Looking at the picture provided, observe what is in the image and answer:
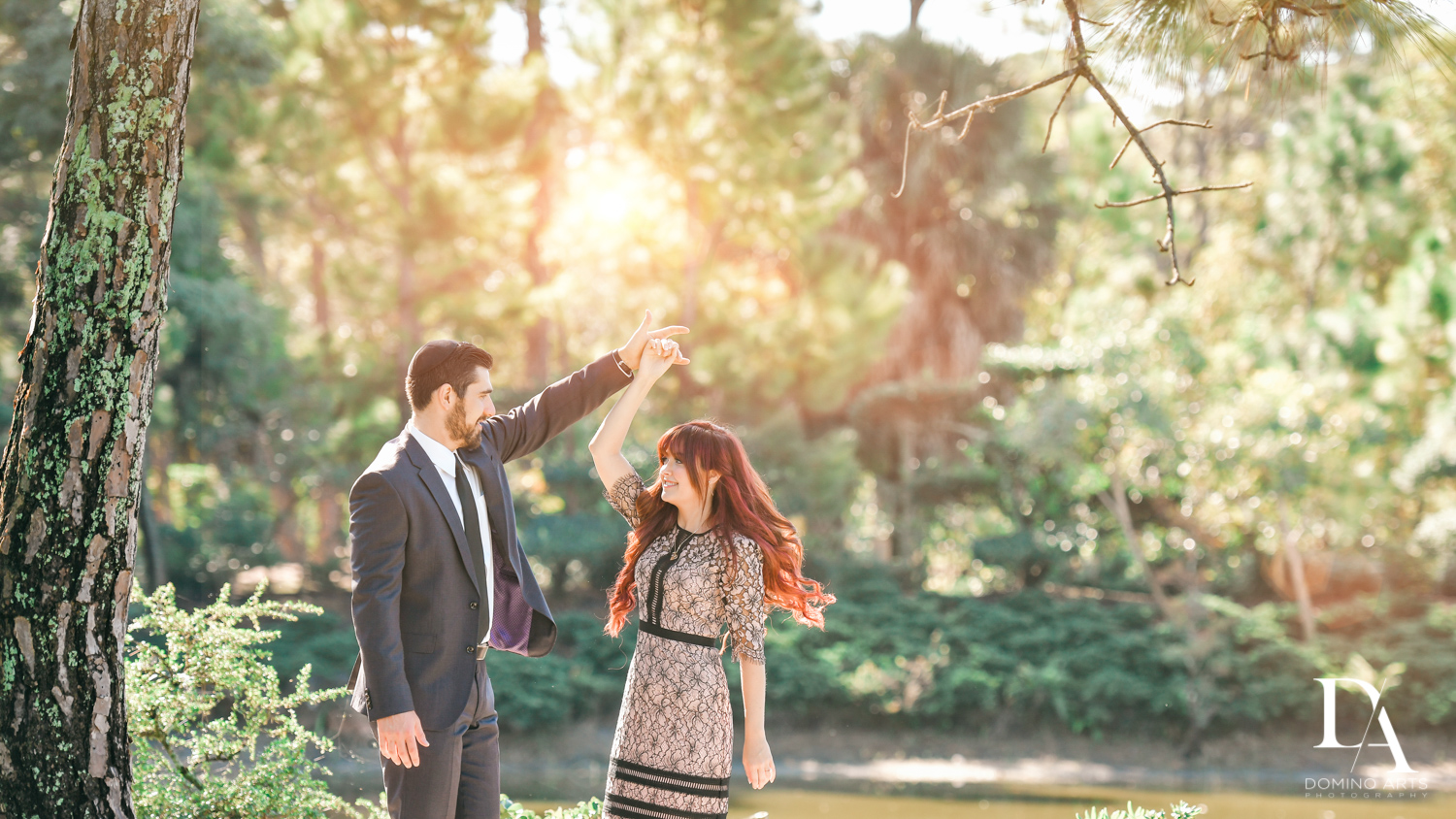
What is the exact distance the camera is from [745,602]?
2.99 m

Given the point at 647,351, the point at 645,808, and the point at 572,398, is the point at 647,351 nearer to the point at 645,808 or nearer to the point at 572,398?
the point at 572,398

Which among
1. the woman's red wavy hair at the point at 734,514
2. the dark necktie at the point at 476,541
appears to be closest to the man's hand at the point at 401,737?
the dark necktie at the point at 476,541

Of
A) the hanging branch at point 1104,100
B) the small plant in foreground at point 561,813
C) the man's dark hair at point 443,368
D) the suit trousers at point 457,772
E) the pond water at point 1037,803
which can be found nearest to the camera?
the suit trousers at point 457,772

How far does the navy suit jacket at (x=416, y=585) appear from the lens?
2.69 metres

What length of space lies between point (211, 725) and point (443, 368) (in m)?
1.98

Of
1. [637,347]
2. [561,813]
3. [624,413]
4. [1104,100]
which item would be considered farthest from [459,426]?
[1104,100]

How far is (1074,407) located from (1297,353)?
5.70 meters

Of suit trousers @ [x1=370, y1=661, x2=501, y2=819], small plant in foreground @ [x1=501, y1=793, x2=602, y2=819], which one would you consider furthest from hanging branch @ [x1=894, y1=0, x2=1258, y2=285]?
small plant in foreground @ [x1=501, y1=793, x2=602, y2=819]

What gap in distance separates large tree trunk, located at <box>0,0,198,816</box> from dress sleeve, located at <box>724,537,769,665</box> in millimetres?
1665

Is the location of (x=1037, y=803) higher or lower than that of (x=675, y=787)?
lower

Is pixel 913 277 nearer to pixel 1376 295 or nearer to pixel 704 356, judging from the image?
pixel 704 356

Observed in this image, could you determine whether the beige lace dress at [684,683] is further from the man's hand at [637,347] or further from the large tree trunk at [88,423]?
the large tree trunk at [88,423]

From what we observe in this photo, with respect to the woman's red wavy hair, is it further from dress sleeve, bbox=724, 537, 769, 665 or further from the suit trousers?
the suit trousers

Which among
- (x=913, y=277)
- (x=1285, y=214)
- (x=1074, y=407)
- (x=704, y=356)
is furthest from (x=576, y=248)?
(x=1285, y=214)
